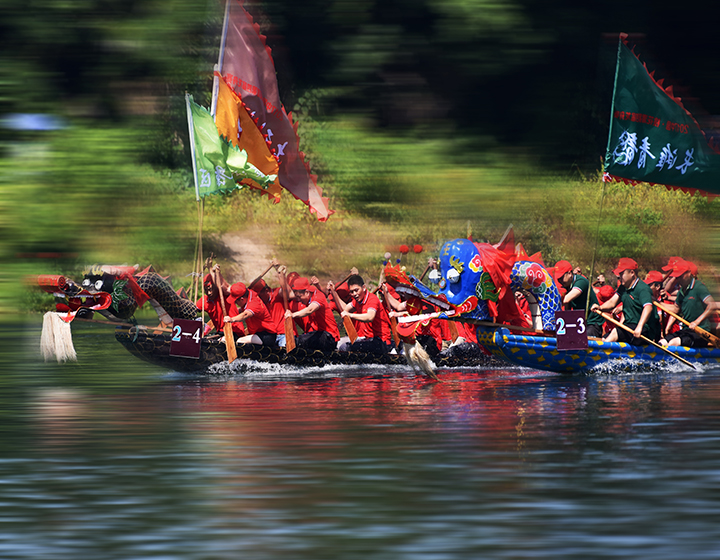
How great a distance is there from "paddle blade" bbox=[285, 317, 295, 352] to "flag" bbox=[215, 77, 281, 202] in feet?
6.00

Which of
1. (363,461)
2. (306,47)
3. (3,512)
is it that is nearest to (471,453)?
(363,461)

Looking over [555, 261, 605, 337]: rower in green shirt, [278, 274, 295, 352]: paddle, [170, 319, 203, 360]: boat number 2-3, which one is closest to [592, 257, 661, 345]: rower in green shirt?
[555, 261, 605, 337]: rower in green shirt

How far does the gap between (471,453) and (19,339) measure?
17154 millimetres

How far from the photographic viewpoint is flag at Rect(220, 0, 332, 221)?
15.6 m

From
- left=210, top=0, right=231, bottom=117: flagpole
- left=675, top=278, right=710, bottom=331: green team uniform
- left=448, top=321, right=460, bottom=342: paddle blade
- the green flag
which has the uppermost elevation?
left=210, top=0, right=231, bottom=117: flagpole

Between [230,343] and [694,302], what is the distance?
6670 millimetres

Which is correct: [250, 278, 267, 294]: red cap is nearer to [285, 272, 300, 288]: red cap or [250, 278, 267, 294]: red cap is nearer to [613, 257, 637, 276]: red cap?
[285, 272, 300, 288]: red cap

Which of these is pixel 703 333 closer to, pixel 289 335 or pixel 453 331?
pixel 453 331

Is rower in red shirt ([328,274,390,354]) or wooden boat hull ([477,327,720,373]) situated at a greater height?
rower in red shirt ([328,274,390,354])

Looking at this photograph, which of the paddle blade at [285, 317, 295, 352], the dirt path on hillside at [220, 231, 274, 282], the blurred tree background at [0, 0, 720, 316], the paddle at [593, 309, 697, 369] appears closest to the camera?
the blurred tree background at [0, 0, 720, 316]

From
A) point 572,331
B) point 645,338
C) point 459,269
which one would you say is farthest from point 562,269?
point 459,269

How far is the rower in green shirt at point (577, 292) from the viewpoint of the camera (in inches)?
628

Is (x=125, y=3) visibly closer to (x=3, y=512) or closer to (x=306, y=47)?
(x=306, y=47)

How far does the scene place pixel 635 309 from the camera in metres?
16.2
